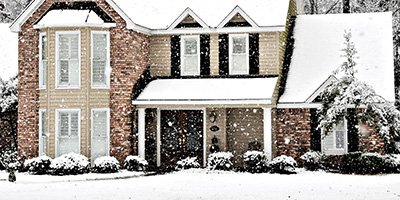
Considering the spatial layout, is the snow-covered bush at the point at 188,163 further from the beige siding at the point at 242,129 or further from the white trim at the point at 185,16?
the white trim at the point at 185,16

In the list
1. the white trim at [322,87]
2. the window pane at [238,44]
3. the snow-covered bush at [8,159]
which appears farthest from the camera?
the window pane at [238,44]

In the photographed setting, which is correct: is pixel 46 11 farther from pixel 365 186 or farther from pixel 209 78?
pixel 365 186

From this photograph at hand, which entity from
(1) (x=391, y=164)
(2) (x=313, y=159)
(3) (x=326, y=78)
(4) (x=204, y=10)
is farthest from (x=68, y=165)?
(1) (x=391, y=164)

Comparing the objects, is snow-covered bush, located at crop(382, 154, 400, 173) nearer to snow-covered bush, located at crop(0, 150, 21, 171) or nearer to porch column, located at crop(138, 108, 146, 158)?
porch column, located at crop(138, 108, 146, 158)

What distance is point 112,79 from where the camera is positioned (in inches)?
842

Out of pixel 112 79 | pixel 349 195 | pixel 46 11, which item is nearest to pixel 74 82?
pixel 112 79

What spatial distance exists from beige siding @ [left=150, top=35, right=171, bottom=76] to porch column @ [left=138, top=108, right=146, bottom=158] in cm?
222

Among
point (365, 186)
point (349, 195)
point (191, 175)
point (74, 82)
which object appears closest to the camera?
point (349, 195)

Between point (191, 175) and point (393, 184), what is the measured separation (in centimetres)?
665

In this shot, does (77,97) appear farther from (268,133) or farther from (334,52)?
(334,52)

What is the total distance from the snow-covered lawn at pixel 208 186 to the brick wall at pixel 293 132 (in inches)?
72.7

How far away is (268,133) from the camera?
21.1 meters

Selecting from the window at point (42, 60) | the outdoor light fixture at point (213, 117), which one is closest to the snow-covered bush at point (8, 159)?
the window at point (42, 60)

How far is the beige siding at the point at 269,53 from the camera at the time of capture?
22.4 metres
